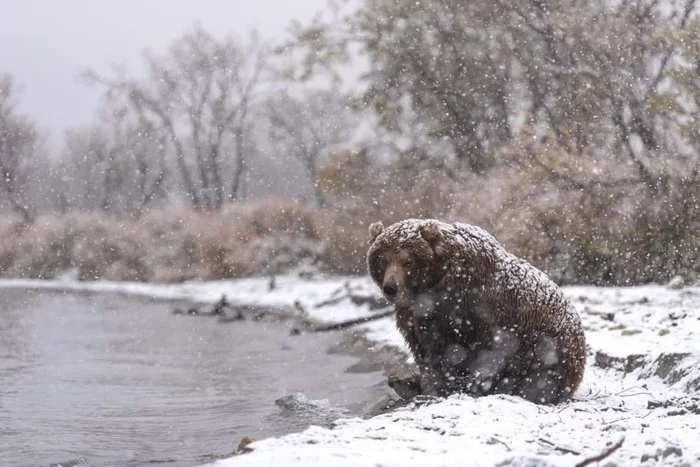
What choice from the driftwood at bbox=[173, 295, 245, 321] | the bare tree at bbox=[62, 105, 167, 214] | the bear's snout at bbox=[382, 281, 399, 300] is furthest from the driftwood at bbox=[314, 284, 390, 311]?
the bare tree at bbox=[62, 105, 167, 214]

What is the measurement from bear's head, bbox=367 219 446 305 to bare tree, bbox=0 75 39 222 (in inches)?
2101

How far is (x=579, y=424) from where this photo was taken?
534cm

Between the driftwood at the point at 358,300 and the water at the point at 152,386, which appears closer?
the water at the point at 152,386

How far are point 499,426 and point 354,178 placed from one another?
19109 millimetres

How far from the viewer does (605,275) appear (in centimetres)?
1546

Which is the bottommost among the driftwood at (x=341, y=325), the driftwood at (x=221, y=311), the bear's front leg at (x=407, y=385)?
the driftwood at (x=221, y=311)

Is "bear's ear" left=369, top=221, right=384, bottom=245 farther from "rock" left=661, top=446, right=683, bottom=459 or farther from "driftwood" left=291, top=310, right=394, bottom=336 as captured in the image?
"driftwood" left=291, top=310, right=394, bottom=336

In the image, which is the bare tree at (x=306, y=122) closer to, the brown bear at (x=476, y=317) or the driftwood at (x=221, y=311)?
the driftwood at (x=221, y=311)

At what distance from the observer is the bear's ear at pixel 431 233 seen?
20.5 feet

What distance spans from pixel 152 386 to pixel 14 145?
55025 mm

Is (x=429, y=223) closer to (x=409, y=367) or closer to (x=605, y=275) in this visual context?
(x=409, y=367)

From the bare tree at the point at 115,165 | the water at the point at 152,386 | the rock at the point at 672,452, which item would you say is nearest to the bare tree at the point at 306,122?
the bare tree at the point at 115,165

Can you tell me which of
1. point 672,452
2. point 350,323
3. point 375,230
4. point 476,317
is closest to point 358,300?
point 350,323

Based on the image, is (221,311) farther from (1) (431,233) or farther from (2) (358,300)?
(1) (431,233)
